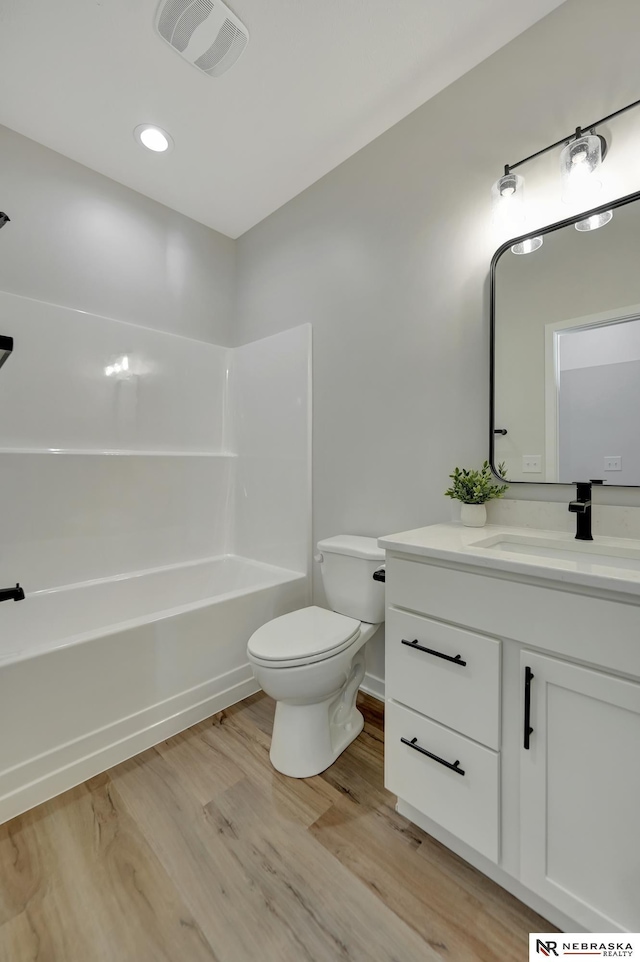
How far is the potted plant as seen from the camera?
1392 mm

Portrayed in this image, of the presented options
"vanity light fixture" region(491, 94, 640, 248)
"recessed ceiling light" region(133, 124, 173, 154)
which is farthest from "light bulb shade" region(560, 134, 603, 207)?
"recessed ceiling light" region(133, 124, 173, 154)

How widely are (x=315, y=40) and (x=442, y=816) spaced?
2569 mm

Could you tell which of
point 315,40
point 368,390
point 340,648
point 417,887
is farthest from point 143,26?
point 417,887

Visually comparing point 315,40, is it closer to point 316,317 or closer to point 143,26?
point 143,26

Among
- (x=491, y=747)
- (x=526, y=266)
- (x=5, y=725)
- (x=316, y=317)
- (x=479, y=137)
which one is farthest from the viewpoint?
(x=316, y=317)

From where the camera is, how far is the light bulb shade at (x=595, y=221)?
1196mm

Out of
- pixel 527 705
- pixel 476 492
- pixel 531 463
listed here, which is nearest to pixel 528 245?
pixel 531 463

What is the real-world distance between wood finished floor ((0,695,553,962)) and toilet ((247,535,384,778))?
0.10 meters

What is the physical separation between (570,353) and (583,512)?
53 cm

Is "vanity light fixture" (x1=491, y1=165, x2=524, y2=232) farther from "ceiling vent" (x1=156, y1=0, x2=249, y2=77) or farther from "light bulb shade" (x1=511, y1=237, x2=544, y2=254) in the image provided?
"ceiling vent" (x1=156, y1=0, x2=249, y2=77)

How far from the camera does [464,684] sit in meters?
1.00

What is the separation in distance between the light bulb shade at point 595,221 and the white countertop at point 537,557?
960mm

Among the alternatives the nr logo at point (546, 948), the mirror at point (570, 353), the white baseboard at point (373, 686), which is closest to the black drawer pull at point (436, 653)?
the nr logo at point (546, 948)

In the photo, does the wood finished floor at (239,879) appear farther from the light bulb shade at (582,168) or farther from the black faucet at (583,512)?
the light bulb shade at (582,168)
